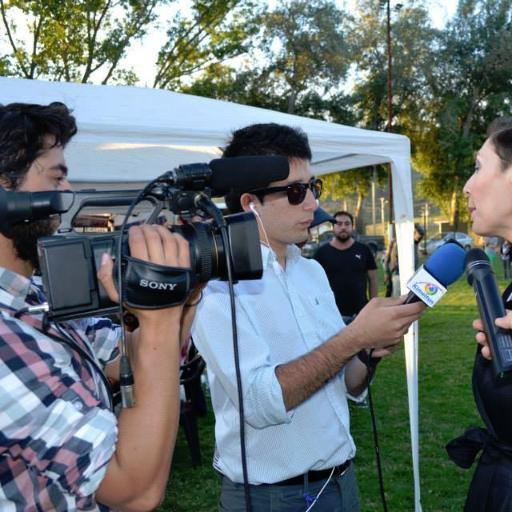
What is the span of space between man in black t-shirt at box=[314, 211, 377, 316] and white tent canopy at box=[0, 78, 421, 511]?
1.88 metres

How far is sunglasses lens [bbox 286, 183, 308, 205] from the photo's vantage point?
234 centimetres

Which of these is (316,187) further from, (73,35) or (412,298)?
(73,35)

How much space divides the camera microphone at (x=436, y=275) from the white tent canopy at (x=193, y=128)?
2396mm

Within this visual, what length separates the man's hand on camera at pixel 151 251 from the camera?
3.85ft

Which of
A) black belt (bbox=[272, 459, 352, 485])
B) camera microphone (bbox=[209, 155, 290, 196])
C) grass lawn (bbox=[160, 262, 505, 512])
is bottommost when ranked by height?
grass lawn (bbox=[160, 262, 505, 512])

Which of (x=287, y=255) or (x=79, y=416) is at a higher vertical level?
(x=287, y=255)

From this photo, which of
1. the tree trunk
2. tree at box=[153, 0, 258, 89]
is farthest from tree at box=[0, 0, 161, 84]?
the tree trunk

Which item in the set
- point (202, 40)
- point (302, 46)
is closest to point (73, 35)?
point (202, 40)

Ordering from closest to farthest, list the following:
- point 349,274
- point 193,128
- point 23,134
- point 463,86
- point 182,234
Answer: point 182,234
point 23,134
point 193,128
point 349,274
point 463,86

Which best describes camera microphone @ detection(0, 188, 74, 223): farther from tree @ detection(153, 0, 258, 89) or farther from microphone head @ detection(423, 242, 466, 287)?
tree @ detection(153, 0, 258, 89)

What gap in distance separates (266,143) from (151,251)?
4.17 feet

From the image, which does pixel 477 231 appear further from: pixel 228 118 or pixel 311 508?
pixel 228 118

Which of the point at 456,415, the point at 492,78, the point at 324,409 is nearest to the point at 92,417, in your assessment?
the point at 324,409

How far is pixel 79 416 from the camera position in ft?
3.92
